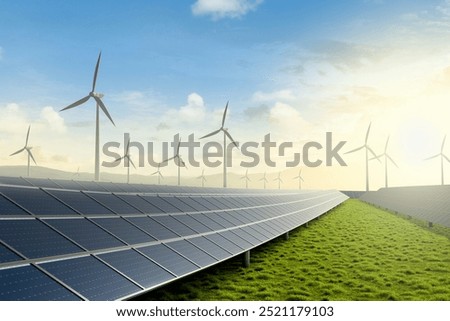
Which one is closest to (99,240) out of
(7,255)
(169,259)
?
(169,259)

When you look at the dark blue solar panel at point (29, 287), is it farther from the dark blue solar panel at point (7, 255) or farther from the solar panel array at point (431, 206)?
the solar panel array at point (431, 206)

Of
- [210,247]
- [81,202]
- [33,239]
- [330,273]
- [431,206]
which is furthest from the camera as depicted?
[431,206]

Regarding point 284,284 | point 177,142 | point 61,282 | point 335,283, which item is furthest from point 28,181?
point 177,142

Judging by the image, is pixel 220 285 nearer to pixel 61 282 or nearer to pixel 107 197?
pixel 107 197

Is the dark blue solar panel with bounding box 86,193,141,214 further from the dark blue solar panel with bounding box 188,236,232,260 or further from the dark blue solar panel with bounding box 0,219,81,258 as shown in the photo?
the dark blue solar panel with bounding box 0,219,81,258

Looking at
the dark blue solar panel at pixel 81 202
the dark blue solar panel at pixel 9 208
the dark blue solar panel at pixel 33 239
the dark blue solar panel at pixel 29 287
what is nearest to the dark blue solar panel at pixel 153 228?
the dark blue solar panel at pixel 81 202

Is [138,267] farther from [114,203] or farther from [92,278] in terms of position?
[114,203]
